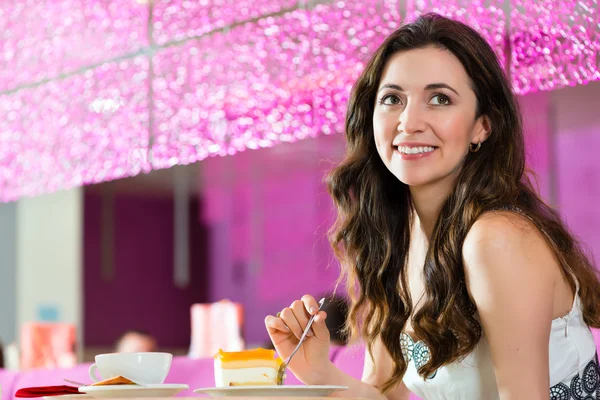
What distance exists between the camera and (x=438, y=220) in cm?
167

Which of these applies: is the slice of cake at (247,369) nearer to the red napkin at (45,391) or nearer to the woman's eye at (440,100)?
the red napkin at (45,391)

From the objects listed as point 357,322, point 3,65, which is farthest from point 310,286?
point 357,322

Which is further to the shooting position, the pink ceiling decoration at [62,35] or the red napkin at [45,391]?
the pink ceiling decoration at [62,35]

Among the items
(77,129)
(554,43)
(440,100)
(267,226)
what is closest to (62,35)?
(77,129)

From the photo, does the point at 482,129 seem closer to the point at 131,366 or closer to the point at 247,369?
the point at 247,369

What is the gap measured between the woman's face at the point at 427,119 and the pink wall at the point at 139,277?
A: 221 inches

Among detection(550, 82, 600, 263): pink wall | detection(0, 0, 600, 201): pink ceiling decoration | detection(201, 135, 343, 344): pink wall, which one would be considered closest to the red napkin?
detection(0, 0, 600, 201): pink ceiling decoration

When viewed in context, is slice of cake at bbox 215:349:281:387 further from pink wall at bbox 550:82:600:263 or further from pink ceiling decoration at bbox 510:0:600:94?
pink wall at bbox 550:82:600:263

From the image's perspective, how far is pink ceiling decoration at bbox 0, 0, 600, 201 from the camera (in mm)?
2424

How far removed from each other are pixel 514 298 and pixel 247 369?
413 millimetres

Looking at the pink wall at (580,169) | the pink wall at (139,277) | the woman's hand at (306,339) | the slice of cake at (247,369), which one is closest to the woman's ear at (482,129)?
the woman's hand at (306,339)

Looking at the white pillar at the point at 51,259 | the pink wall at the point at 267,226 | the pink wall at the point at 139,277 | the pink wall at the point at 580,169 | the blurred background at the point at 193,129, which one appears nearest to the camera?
the blurred background at the point at 193,129

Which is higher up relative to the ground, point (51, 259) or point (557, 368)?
point (51, 259)

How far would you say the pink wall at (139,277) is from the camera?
282 inches
